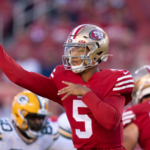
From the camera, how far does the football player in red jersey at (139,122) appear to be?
262 centimetres

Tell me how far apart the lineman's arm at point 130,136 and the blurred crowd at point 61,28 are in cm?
402

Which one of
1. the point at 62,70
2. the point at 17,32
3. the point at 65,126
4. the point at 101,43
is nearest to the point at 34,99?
the point at 65,126

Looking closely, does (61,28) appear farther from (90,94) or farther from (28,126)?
(90,94)

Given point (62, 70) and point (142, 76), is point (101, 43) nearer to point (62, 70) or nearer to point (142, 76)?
point (62, 70)

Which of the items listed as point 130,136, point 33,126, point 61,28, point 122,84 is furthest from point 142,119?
point 61,28

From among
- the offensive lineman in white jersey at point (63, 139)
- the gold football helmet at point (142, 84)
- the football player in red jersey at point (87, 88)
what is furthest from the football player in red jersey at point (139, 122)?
the offensive lineman in white jersey at point (63, 139)

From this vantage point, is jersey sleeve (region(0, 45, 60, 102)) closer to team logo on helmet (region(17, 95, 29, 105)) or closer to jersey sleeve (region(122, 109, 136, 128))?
jersey sleeve (region(122, 109, 136, 128))

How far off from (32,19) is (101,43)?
5707 millimetres

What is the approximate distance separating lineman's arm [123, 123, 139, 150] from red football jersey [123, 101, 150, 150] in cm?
3

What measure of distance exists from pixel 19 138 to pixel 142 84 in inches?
51.5

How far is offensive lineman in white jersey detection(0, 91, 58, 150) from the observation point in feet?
9.88

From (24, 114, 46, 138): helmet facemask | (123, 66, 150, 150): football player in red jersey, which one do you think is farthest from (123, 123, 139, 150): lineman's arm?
(24, 114, 46, 138): helmet facemask

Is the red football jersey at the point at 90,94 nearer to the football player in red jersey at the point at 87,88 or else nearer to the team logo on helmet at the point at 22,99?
the football player in red jersey at the point at 87,88

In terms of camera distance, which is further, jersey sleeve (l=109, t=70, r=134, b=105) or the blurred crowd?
the blurred crowd
